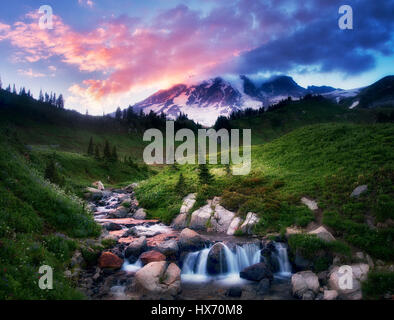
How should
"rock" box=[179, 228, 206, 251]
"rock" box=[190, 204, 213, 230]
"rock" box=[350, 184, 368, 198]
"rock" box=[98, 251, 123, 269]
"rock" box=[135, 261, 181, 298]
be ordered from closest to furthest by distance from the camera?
1. "rock" box=[135, 261, 181, 298]
2. "rock" box=[98, 251, 123, 269]
3. "rock" box=[179, 228, 206, 251]
4. "rock" box=[350, 184, 368, 198]
5. "rock" box=[190, 204, 213, 230]

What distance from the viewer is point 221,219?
26891mm

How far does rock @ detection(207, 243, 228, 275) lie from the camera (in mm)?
17734

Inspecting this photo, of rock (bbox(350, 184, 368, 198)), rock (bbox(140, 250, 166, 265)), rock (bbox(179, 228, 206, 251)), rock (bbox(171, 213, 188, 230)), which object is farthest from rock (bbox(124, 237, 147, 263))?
rock (bbox(350, 184, 368, 198))

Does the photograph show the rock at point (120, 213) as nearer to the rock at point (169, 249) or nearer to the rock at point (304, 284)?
the rock at point (169, 249)

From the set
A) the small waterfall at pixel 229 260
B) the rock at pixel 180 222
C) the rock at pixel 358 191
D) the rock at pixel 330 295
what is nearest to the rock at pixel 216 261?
the small waterfall at pixel 229 260

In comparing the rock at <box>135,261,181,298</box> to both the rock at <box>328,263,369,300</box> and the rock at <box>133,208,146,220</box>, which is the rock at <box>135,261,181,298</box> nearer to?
the rock at <box>328,263,369,300</box>

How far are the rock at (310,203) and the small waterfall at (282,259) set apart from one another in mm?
6222

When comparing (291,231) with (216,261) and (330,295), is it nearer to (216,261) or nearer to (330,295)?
(216,261)

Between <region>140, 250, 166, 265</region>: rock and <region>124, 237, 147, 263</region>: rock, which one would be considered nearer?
<region>140, 250, 166, 265</region>: rock

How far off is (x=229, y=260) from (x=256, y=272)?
2490mm

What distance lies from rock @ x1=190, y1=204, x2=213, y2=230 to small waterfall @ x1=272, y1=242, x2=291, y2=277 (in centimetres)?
917
